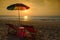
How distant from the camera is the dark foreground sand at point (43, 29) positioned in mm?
4023

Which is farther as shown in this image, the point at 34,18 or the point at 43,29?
the point at 34,18

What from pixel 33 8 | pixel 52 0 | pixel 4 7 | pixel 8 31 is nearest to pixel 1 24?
pixel 8 31

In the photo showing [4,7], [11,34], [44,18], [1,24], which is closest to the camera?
[11,34]

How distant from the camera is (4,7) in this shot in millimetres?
5035

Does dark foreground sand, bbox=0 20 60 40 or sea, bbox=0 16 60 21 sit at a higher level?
sea, bbox=0 16 60 21

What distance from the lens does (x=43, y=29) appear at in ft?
13.6

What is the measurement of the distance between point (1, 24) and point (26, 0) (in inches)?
48.9

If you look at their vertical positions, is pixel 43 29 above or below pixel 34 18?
below

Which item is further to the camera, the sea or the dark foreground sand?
the sea

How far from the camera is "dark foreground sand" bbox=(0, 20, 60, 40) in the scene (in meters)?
4.02

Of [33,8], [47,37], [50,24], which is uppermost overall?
[33,8]

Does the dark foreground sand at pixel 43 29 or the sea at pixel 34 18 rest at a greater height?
the sea at pixel 34 18

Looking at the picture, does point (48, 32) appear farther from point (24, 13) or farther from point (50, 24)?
point (24, 13)

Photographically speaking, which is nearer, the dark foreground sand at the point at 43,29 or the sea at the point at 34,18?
the dark foreground sand at the point at 43,29
